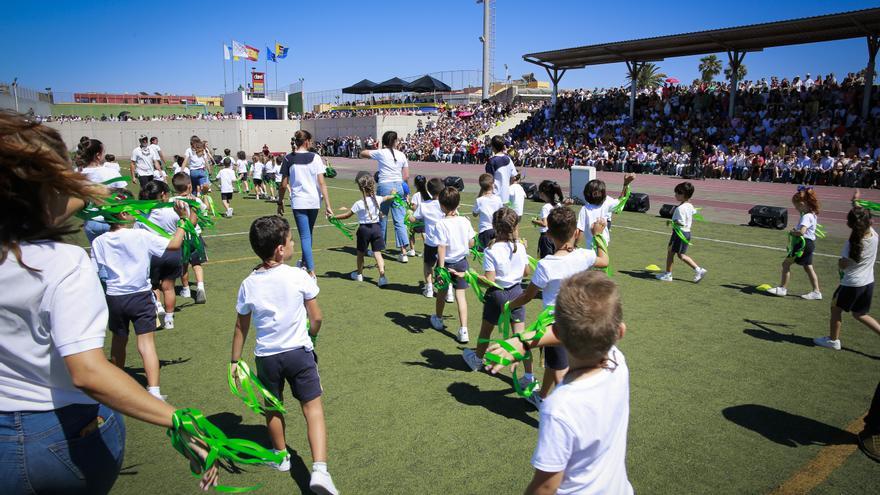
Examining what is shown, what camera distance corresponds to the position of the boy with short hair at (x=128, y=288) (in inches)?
179

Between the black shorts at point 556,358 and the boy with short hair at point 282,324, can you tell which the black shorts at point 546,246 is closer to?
the black shorts at point 556,358

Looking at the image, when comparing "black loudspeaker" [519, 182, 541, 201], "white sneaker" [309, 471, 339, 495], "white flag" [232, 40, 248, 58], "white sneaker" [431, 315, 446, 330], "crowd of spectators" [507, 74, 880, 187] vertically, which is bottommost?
"white sneaker" [309, 471, 339, 495]

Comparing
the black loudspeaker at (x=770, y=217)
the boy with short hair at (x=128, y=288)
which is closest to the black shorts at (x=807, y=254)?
the black loudspeaker at (x=770, y=217)

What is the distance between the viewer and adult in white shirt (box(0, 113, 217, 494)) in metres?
1.70

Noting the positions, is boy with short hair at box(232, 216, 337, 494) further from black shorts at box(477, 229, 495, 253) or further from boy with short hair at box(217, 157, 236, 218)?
boy with short hair at box(217, 157, 236, 218)

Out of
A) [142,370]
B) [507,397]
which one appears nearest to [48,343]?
[507,397]

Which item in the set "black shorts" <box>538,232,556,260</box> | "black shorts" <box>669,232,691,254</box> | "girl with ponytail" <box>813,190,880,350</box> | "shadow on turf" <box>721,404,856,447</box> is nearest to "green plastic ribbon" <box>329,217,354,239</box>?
"black shorts" <box>538,232,556,260</box>

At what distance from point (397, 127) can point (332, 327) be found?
4049 cm

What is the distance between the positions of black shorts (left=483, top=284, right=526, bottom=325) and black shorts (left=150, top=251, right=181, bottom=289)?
11.6ft

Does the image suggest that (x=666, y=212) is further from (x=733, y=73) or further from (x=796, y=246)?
(x=733, y=73)

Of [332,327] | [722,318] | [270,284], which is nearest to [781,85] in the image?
[722,318]

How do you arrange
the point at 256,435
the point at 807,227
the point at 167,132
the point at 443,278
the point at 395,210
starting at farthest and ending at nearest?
the point at 167,132 < the point at 395,210 < the point at 807,227 < the point at 443,278 < the point at 256,435

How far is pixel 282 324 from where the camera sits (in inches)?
136

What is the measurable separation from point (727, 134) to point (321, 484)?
93.8ft
